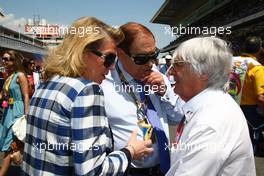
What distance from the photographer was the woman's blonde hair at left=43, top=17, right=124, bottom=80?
1.68m

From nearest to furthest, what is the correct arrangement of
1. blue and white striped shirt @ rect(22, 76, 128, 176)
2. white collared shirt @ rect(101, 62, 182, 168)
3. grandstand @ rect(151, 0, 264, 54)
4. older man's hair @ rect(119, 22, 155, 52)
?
blue and white striped shirt @ rect(22, 76, 128, 176), white collared shirt @ rect(101, 62, 182, 168), older man's hair @ rect(119, 22, 155, 52), grandstand @ rect(151, 0, 264, 54)

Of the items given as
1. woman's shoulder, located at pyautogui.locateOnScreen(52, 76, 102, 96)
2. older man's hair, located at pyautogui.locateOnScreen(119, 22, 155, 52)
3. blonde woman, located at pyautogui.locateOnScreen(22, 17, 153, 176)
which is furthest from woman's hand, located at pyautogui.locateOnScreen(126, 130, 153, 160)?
older man's hair, located at pyautogui.locateOnScreen(119, 22, 155, 52)

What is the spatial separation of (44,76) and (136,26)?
35.0 inches

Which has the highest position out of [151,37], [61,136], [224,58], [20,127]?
[151,37]

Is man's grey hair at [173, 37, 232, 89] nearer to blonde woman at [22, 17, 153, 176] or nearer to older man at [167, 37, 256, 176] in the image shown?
older man at [167, 37, 256, 176]

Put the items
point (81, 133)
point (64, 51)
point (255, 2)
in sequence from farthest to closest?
point (255, 2)
point (64, 51)
point (81, 133)

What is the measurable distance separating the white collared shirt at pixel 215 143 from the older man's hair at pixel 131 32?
2.83 feet

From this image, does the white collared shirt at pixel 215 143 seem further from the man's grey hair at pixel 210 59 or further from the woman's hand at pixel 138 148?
the woman's hand at pixel 138 148

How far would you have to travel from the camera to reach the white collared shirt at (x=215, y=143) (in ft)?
5.12

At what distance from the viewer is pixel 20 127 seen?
3850 mm

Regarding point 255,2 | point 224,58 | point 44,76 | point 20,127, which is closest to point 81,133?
point 44,76

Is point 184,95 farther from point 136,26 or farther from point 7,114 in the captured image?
point 7,114

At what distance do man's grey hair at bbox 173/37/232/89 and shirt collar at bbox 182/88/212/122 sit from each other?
77 millimetres

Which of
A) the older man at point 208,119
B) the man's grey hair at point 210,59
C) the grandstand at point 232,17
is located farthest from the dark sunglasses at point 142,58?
the grandstand at point 232,17
